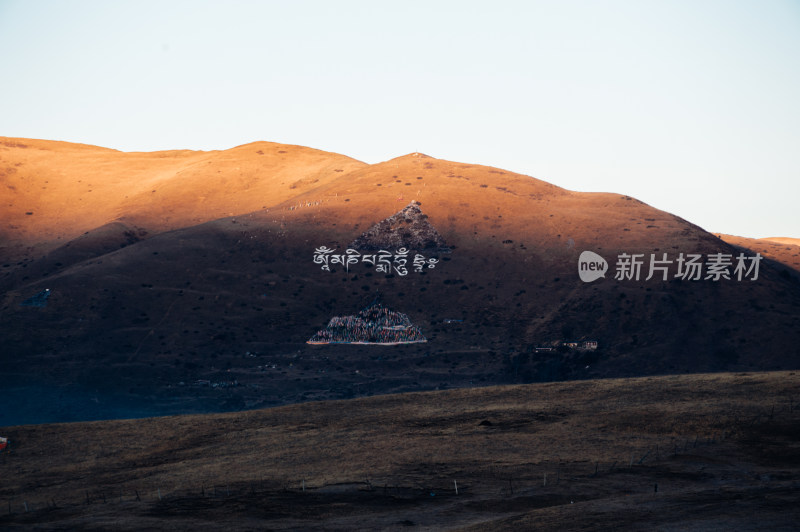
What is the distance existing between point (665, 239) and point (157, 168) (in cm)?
11247

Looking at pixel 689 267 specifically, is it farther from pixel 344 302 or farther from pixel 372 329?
pixel 344 302

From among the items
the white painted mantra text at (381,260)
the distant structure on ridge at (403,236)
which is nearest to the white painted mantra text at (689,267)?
the distant structure on ridge at (403,236)

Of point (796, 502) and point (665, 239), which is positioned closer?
point (796, 502)

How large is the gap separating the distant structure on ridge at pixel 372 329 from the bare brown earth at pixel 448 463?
41.2 metres

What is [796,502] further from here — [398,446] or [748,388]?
[748,388]

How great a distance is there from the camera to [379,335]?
10131cm

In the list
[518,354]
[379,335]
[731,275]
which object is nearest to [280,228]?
[379,335]

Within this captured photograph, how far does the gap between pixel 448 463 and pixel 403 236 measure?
80.5 m

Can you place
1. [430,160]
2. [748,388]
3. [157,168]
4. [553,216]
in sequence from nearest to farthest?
[748,388] < [553,216] < [430,160] < [157,168]

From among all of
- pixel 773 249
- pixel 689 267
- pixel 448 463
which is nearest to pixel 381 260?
pixel 689 267

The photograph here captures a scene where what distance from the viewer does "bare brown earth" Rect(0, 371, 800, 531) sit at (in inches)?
1108

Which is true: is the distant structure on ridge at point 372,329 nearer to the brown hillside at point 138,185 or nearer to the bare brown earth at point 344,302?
the bare brown earth at point 344,302

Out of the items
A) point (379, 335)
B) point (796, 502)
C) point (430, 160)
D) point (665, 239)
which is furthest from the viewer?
point (430, 160)

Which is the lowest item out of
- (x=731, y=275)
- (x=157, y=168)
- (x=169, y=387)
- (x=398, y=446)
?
(x=169, y=387)
